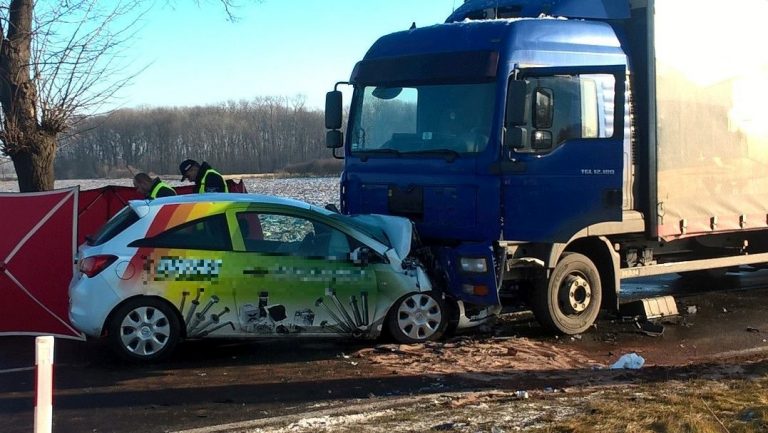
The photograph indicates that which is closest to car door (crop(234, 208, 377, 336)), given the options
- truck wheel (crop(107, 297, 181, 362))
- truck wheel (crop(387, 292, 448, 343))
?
truck wheel (crop(387, 292, 448, 343))

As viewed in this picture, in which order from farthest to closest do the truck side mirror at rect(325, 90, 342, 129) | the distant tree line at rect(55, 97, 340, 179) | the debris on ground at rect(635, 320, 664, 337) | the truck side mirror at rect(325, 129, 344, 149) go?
the distant tree line at rect(55, 97, 340, 179), the truck side mirror at rect(325, 129, 344, 149), the truck side mirror at rect(325, 90, 342, 129), the debris on ground at rect(635, 320, 664, 337)

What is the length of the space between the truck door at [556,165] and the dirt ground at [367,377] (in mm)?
1310

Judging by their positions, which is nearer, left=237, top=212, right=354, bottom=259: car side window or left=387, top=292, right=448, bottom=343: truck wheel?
left=237, top=212, right=354, bottom=259: car side window

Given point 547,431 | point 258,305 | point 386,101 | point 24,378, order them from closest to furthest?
point 547,431 → point 24,378 → point 258,305 → point 386,101

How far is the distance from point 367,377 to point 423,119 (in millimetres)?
3087

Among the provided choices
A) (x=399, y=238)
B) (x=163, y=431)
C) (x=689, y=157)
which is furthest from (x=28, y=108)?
(x=689, y=157)

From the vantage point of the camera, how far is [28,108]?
35.0ft

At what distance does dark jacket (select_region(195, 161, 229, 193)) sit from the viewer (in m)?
10.1

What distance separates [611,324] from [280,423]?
537 cm

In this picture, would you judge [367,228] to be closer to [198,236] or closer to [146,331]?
[198,236]

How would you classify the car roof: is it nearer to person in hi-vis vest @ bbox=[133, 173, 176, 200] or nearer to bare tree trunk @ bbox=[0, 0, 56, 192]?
person in hi-vis vest @ bbox=[133, 173, 176, 200]

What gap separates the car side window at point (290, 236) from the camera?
791 cm

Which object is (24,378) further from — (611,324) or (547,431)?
(611,324)

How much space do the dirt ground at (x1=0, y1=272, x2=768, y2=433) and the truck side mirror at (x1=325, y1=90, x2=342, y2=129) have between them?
8.80 feet
